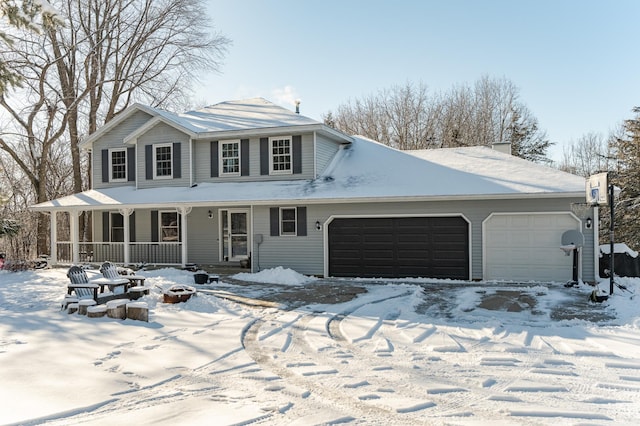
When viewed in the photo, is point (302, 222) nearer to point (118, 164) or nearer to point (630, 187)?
point (118, 164)

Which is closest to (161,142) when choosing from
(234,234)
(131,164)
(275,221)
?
(131,164)

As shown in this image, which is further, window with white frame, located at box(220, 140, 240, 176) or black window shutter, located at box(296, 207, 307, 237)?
window with white frame, located at box(220, 140, 240, 176)

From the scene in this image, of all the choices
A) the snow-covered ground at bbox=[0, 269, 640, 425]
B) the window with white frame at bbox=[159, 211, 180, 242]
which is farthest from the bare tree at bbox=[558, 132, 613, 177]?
the window with white frame at bbox=[159, 211, 180, 242]

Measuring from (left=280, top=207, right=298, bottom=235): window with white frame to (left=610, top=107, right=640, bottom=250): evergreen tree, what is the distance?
58.5 feet

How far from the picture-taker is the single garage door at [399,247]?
13812 mm

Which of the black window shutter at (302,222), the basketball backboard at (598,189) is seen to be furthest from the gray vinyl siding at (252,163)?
the basketball backboard at (598,189)

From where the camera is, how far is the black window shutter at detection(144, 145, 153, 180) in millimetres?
17656

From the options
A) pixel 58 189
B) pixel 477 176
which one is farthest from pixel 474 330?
pixel 58 189

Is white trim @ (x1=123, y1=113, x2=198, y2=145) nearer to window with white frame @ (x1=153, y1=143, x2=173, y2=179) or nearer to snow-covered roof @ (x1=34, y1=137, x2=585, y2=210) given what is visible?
window with white frame @ (x1=153, y1=143, x2=173, y2=179)

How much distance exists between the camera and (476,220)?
536 inches

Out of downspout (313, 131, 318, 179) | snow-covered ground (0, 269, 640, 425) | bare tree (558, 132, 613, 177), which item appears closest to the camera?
snow-covered ground (0, 269, 640, 425)

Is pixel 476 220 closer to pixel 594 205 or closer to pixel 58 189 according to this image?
pixel 594 205

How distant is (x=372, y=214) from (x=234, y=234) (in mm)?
5348

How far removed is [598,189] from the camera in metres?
10.9
